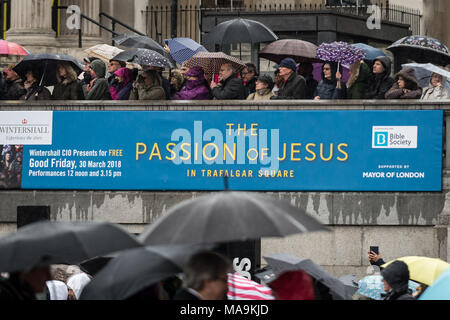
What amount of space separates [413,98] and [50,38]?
1106 centimetres

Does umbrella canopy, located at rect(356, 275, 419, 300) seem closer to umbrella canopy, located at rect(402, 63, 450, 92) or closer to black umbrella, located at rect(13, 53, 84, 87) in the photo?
umbrella canopy, located at rect(402, 63, 450, 92)

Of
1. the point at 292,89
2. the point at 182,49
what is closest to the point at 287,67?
the point at 292,89

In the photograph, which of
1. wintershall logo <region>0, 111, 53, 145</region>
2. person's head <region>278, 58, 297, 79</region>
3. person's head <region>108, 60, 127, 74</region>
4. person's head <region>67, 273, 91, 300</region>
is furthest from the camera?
person's head <region>108, 60, 127, 74</region>

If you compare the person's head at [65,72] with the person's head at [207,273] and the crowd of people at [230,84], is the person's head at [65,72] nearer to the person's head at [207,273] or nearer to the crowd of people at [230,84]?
the crowd of people at [230,84]

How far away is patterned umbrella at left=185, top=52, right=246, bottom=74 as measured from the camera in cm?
1789

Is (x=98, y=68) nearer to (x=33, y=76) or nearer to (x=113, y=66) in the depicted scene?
(x=113, y=66)

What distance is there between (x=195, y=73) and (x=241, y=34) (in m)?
1.95

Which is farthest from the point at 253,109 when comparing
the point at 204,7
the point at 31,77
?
the point at 204,7

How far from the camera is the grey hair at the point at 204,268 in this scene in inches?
290

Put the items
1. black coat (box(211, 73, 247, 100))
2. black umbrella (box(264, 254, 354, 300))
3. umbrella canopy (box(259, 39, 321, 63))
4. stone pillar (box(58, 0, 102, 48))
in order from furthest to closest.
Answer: stone pillar (box(58, 0, 102, 48)) → umbrella canopy (box(259, 39, 321, 63)) → black coat (box(211, 73, 247, 100)) → black umbrella (box(264, 254, 354, 300))

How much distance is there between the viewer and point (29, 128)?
58.7ft

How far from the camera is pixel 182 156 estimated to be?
17.3 metres

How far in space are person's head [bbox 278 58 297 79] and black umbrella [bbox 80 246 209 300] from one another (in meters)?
9.21

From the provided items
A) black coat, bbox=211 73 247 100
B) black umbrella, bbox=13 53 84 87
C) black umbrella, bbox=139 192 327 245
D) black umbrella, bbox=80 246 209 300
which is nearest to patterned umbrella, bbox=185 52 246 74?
black coat, bbox=211 73 247 100
